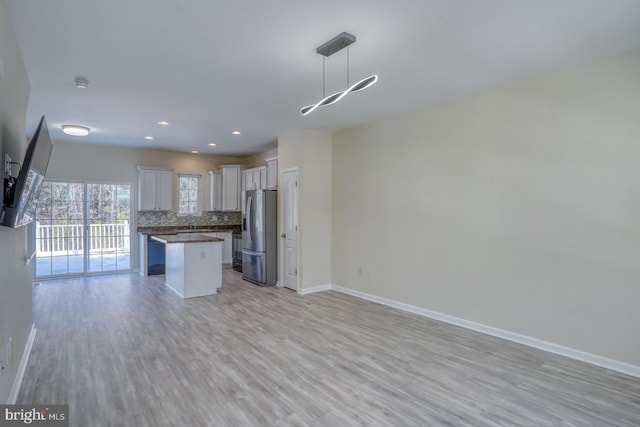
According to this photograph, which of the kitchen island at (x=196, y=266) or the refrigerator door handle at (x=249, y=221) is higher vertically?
the refrigerator door handle at (x=249, y=221)

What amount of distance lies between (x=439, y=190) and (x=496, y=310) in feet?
5.15

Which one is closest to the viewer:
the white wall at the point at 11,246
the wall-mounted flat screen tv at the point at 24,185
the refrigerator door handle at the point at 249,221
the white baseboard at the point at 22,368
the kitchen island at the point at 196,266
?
the wall-mounted flat screen tv at the point at 24,185

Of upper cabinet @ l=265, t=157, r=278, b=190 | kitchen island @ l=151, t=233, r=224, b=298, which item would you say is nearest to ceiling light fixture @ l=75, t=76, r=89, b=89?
kitchen island @ l=151, t=233, r=224, b=298

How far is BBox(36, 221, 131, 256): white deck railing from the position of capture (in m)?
6.66

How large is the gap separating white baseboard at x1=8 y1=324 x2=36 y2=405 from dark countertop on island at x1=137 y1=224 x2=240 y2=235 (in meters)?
3.80

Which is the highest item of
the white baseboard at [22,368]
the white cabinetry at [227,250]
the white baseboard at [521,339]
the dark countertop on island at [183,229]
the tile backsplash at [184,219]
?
the tile backsplash at [184,219]

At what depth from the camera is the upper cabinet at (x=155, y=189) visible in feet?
24.2

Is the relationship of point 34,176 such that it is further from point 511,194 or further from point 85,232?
point 85,232

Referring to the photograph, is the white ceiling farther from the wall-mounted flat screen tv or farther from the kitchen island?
the kitchen island

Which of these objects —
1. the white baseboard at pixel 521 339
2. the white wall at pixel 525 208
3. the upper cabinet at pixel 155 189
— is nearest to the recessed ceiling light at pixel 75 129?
the upper cabinet at pixel 155 189

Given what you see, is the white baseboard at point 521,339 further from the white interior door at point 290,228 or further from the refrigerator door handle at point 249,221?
the refrigerator door handle at point 249,221

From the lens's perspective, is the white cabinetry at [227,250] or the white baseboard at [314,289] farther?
the white cabinetry at [227,250]

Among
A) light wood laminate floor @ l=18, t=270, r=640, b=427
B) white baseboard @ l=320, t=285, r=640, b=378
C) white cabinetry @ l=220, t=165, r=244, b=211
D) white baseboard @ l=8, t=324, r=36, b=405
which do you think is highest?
white cabinetry @ l=220, t=165, r=244, b=211

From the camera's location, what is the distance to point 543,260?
3.42m
